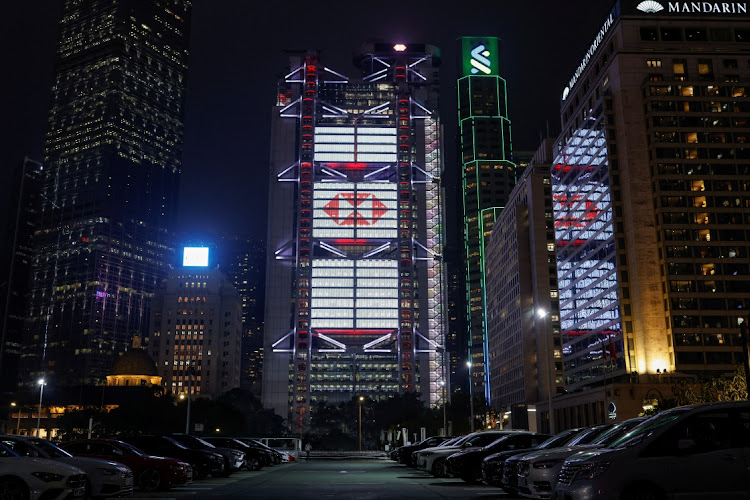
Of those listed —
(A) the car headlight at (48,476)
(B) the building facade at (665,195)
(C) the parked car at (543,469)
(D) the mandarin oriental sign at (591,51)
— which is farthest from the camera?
(D) the mandarin oriental sign at (591,51)

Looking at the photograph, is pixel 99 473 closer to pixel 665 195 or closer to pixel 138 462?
pixel 138 462

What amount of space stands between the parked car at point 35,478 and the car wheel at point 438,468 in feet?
54.3

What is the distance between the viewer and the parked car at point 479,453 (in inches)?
1041

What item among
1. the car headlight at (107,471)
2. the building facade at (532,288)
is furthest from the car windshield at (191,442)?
the building facade at (532,288)

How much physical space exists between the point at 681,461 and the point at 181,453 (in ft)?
71.7

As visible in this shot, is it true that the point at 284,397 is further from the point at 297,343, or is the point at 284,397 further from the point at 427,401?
the point at 427,401

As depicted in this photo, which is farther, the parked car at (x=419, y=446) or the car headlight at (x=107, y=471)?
the parked car at (x=419, y=446)

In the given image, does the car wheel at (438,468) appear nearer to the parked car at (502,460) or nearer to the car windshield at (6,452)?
the parked car at (502,460)

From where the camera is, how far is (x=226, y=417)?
4850 inches

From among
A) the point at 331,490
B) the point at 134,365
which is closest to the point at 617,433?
the point at 331,490

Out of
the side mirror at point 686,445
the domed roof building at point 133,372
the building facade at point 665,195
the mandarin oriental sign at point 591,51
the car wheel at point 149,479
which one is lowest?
the car wheel at point 149,479

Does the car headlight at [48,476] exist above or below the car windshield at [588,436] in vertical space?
below

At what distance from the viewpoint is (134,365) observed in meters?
180

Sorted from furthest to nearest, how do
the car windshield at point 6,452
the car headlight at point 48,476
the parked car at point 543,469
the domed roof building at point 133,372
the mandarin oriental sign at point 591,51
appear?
the domed roof building at point 133,372
the mandarin oriental sign at point 591,51
the parked car at point 543,469
the car windshield at point 6,452
the car headlight at point 48,476
